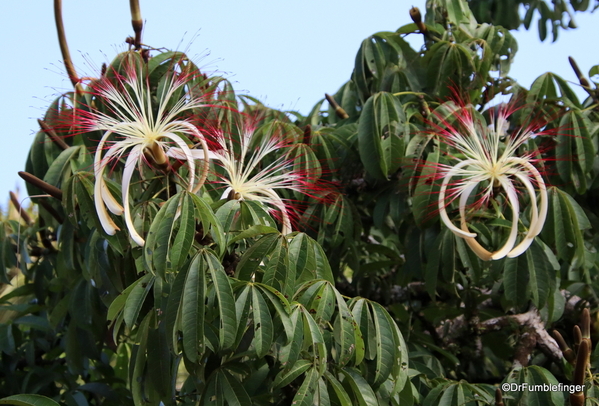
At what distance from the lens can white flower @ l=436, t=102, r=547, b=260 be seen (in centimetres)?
238

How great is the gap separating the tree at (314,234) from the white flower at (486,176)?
1 cm

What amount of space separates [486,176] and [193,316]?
1312mm

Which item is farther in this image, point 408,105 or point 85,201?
point 408,105

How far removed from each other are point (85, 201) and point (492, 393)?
67.7 inches

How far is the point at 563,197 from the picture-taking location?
2.85 metres

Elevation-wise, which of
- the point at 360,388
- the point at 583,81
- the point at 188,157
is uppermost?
the point at 583,81

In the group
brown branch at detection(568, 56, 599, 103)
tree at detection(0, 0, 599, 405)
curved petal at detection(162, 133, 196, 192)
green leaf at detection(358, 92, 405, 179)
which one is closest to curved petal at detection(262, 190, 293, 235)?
tree at detection(0, 0, 599, 405)

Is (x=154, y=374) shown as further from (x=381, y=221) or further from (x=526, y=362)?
(x=526, y=362)

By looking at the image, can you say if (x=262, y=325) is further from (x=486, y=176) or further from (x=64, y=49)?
(x=64, y=49)

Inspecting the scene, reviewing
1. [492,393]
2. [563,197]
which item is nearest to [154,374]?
[492,393]

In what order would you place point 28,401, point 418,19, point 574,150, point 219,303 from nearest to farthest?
Answer: point 28,401 → point 219,303 → point 574,150 → point 418,19

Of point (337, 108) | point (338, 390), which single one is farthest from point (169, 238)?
point (337, 108)

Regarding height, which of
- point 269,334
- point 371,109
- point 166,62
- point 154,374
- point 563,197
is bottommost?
point 154,374

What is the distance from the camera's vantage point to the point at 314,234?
321 cm
